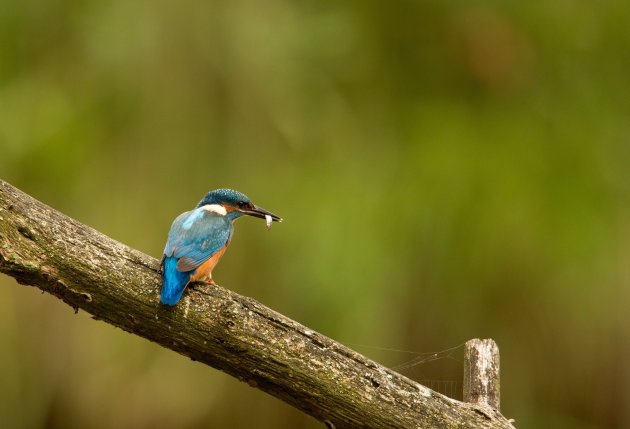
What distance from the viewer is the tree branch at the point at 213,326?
175 cm

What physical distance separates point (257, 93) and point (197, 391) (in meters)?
1.48

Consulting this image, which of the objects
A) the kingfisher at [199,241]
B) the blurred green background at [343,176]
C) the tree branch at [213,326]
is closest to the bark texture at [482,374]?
the tree branch at [213,326]

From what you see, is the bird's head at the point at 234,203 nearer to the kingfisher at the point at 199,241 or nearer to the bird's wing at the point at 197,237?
the kingfisher at the point at 199,241

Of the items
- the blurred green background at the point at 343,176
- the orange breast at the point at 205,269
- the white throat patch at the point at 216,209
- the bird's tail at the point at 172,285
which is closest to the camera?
the bird's tail at the point at 172,285

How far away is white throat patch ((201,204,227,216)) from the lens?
246 cm

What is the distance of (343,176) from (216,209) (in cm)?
194

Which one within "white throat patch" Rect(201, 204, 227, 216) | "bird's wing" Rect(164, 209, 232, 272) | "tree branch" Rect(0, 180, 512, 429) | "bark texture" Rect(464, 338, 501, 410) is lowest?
"tree branch" Rect(0, 180, 512, 429)

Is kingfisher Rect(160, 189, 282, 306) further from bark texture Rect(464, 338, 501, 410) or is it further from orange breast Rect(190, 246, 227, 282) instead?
bark texture Rect(464, 338, 501, 410)

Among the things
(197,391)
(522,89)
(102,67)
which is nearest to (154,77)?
(102,67)

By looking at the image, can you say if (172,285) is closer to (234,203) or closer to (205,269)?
(205,269)

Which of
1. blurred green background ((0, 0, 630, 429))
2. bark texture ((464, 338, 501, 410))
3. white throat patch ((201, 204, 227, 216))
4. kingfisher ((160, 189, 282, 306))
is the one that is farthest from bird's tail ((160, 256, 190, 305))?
blurred green background ((0, 0, 630, 429))

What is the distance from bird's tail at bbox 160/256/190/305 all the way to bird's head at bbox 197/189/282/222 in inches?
27.3

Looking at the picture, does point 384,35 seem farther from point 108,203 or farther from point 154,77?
point 108,203

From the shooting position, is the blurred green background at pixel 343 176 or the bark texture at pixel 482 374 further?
the blurred green background at pixel 343 176
